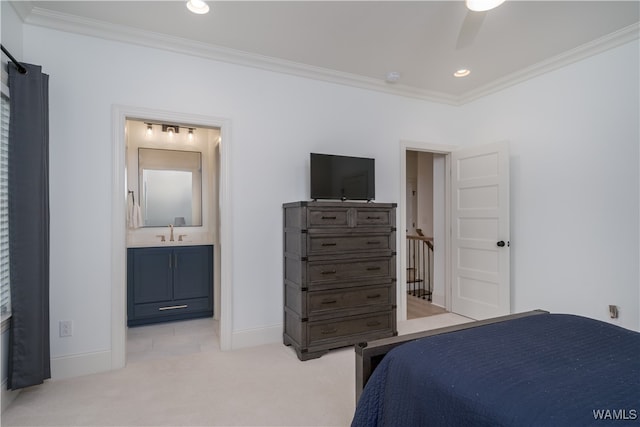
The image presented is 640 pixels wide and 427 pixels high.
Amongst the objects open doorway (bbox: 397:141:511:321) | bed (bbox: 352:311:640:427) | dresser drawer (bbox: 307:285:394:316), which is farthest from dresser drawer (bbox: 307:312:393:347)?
bed (bbox: 352:311:640:427)

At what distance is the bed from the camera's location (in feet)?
3.14

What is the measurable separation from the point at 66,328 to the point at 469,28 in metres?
3.99

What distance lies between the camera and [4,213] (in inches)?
87.0

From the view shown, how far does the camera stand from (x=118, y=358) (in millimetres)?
2691

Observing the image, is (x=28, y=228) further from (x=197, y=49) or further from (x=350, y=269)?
(x=350, y=269)

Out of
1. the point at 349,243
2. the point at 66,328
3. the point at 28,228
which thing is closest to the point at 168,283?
the point at 66,328

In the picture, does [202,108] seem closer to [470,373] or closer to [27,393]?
[27,393]

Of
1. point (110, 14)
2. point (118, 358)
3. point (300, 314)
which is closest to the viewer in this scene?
point (110, 14)

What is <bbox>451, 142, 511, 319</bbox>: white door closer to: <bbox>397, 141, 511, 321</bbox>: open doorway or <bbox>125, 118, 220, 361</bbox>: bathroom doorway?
<bbox>397, 141, 511, 321</bbox>: open doorway

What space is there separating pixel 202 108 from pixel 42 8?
49.2 inches

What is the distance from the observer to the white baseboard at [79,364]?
2.53m

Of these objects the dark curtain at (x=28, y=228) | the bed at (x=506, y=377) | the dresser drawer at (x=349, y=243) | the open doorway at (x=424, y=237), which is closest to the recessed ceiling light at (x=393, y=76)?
the open doorway at (x=424, y=237)

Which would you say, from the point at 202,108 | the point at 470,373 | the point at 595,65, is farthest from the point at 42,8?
the point at 595,65

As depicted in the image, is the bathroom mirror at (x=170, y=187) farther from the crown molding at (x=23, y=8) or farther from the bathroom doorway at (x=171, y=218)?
the crown molding at (x=23, y=8)
